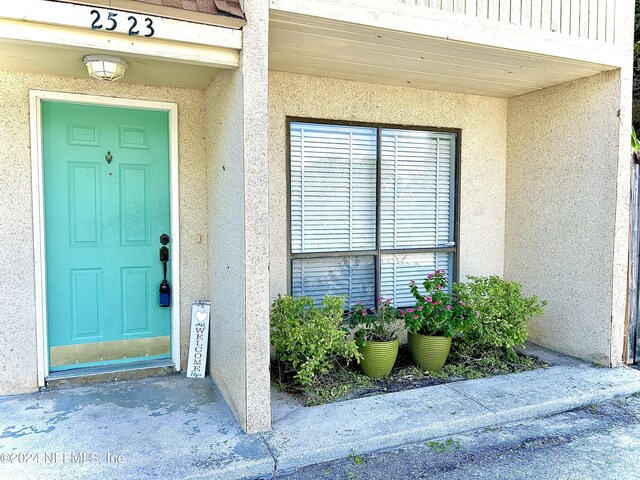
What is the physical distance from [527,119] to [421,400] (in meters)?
3.33

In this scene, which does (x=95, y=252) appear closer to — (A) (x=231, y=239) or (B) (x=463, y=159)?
(A) (x=231, y=239)

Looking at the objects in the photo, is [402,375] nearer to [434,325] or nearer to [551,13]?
[434,325]

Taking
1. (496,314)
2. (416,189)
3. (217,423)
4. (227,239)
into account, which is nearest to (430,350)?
(496,314)

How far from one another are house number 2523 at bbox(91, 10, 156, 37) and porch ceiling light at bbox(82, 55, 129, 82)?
407 millimetres

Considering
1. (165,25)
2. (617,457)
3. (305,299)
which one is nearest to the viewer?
(165,25)

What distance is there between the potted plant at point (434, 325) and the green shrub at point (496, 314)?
143 mm

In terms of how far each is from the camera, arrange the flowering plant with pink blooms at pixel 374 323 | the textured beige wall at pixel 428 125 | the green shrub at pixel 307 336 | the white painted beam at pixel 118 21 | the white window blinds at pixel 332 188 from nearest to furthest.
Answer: the white painted beam at pixel 118 21 → the green shrub at pixel 307 336 → the flowering plant with pink blooms at pixel 374 323 → the textured beige wall at pixel 428 125 → the white window blinds at pixel 332 188

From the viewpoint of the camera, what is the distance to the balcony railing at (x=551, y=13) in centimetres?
370

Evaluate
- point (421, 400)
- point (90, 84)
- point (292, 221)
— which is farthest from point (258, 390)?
point (90, 84)

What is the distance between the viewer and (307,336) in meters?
3.81

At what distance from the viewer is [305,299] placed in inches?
159

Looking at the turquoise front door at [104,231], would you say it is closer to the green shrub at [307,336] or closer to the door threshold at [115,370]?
the door threshold at [115,370]

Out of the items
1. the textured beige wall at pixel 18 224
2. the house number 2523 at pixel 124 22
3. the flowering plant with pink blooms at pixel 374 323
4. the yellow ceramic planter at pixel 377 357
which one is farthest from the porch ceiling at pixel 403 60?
the yellow ceramic planter at pixel 377 357

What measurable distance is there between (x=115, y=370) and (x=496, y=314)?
3.48 meters
